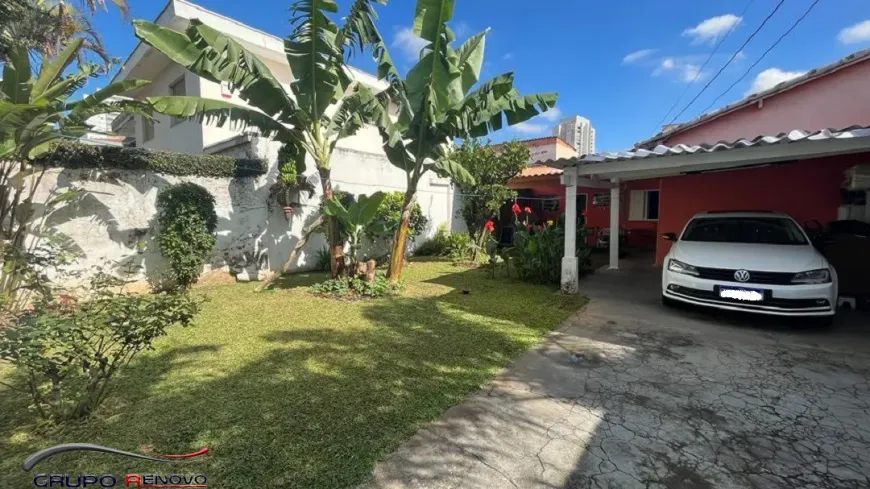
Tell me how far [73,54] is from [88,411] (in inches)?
215

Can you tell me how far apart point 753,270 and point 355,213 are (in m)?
6.61

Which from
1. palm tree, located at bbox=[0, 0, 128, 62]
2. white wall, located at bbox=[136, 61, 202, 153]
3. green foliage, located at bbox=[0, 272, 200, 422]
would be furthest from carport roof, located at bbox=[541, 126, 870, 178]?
palm tree, located at bbox=[0, 0, 128, 62]

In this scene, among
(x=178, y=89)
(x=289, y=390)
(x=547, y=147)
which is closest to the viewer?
(x=289, y=390)

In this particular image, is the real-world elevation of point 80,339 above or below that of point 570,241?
below

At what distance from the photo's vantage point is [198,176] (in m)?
8.12

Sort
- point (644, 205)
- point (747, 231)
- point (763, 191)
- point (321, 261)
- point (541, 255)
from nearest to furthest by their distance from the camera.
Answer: point (747, 231), point (541, 255), point (763, 191), point (321, 261), point (644, 205)

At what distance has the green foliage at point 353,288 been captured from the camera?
7480mm

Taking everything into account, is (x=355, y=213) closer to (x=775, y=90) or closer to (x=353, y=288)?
(x=353, y=288)

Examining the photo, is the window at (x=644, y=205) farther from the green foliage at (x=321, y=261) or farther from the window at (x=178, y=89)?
the window at (x=178, y=89)

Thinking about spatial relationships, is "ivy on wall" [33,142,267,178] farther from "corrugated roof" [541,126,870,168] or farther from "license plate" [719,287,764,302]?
"license plate" [719,287,764,302]

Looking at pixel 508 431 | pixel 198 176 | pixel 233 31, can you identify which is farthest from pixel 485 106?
pixel 233 31

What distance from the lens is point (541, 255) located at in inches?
343

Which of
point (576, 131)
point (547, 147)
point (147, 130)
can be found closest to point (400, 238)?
point (147, 130)

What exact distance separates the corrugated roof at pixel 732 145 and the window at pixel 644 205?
9.28m
